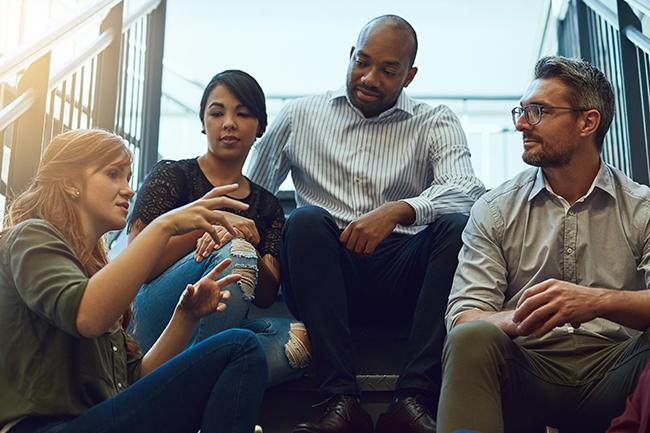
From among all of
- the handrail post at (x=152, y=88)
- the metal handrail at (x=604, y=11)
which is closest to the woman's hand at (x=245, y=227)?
the handrail post at (x=152, y=88)

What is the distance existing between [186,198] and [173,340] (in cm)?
67

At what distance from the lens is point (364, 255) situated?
229cm

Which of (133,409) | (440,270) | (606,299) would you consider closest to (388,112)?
(440,270)

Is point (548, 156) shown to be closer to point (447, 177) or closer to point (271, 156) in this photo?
point (447, 177)

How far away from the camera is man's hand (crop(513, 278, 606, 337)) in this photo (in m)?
1.75

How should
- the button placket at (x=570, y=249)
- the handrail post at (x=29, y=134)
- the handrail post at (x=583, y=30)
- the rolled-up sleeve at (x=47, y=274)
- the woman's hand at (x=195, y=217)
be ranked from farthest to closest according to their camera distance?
the handrail post at (x=583, y=30) → the handrail post at (x=29, y=134) → the button placket at (x=570, y=249) → the woman's hand at (x=195, y=217) → the rolled-up sleeve at (x=47, y=274)

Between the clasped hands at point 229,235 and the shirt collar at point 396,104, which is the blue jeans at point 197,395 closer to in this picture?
the clasped hands at point 229,235

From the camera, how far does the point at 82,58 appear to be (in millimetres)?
2791

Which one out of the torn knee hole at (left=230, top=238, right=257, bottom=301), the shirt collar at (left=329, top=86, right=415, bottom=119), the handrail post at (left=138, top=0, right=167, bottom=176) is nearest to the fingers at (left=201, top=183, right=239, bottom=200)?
the torn knee hole at (left=230, top=238, right=257, bottom=301)

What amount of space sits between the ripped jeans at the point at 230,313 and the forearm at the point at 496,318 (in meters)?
0.42

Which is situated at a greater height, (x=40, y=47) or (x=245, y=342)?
(x=40, y=47)

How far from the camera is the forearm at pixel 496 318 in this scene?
6.05ft

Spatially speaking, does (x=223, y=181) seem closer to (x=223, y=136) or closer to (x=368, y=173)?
(x=223, y=136)

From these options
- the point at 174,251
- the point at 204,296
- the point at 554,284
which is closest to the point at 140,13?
the point at 174,251
